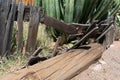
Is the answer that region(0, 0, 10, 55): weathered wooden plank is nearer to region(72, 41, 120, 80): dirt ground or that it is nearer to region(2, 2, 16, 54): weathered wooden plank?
region(2, 2, 16, 54): weathered wooden plank

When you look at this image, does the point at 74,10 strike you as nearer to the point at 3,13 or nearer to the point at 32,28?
the point at 32,28

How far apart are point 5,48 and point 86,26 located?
93.1 inches

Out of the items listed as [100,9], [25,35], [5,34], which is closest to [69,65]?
[5,34]

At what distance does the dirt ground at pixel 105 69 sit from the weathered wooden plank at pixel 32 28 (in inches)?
47.3

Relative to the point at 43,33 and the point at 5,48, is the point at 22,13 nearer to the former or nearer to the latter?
the point at 5,48

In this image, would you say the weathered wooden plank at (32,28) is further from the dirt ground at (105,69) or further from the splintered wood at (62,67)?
the dirt ground at (105,69)

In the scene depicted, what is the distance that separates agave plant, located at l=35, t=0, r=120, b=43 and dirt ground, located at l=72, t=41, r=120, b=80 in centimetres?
140

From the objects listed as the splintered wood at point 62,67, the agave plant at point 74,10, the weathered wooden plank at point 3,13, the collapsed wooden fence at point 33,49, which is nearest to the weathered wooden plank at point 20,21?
the collapsed wooden fence at point 33,49

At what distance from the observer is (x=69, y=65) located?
211 inches

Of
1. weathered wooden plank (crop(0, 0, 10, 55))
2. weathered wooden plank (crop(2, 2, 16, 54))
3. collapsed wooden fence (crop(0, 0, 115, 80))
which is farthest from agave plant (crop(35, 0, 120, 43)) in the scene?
weathered wooden plank (crop(0, 0, 10, 55))

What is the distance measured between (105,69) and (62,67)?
1711mm

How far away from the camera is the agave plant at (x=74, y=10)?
27.9 ft

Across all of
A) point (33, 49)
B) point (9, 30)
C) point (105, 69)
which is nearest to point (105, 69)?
point (105, 69)

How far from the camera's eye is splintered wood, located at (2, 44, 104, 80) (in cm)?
444
